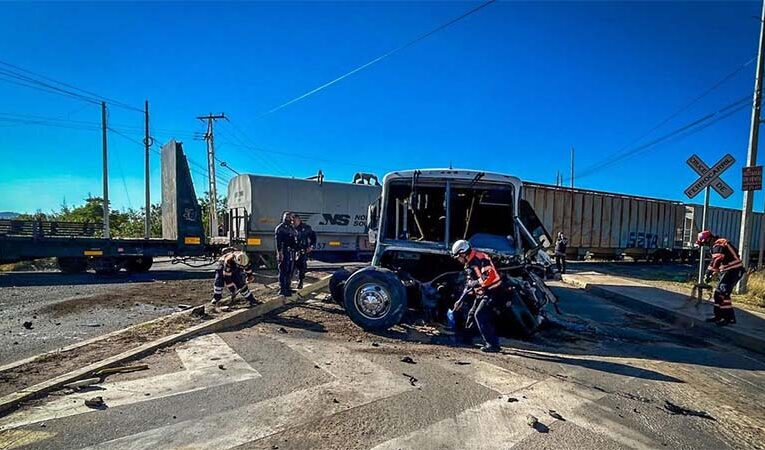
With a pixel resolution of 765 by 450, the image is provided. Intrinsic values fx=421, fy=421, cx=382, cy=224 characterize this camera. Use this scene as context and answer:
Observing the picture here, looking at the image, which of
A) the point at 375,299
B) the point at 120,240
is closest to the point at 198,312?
the point at 375,299

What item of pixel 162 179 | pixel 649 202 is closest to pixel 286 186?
pixel 162 179

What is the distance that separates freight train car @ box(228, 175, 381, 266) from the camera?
47.5 feet

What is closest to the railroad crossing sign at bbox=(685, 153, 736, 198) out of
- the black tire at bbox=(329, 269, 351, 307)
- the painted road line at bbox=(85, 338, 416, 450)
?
the black tire at bbox=(329, 269, 351, 307)

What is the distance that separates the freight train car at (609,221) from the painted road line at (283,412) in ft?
49.1

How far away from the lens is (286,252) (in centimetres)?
838

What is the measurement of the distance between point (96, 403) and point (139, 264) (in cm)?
1145

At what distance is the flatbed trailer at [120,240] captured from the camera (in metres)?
11.6

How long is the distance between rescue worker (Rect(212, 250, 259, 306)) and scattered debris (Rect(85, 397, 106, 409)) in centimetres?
365

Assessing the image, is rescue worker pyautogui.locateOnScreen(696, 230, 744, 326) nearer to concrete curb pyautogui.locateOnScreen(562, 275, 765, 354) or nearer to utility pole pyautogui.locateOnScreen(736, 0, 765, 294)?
concrete curb pyautogui.locateOnScreen(562, 275, 765, 354)

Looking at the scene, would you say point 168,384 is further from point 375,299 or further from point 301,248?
point 301,248

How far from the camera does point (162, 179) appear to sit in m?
13.6

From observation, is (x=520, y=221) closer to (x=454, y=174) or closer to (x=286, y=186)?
(x=454, y=174)

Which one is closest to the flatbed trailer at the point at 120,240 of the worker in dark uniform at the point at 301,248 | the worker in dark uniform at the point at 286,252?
the worker in dark uniform at the point at 301,248

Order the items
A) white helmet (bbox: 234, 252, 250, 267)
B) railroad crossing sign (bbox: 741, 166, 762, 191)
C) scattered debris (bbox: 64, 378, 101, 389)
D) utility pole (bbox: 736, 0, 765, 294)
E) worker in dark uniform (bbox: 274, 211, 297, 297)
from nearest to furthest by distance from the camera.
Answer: scattered debris (bbox: 64, 378, 101, 389) < white helmet (bbox: 234, 252, 250, 267) < worker in dark uniform (bbox: 274, 211, 297, 297) < railroad crossing sign (bbox: 741, 166, 762, 191) < utility pole (bbox: 736, 0, 765, 294)
